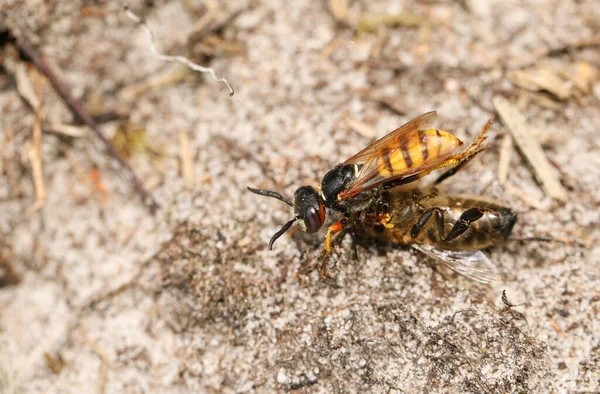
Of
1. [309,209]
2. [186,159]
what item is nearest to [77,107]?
[186,159]

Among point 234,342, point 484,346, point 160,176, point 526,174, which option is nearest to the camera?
point 484,346

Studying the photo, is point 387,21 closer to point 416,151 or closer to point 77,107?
point 416,151

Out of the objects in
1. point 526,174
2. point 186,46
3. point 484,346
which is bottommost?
point 484,346

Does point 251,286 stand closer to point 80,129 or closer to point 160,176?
point 160,176

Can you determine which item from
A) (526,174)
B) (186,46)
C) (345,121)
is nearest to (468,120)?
(526,174)

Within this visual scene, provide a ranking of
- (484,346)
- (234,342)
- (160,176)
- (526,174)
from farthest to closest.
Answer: (160,176) → (526,174) → (234,342) → (484,346)

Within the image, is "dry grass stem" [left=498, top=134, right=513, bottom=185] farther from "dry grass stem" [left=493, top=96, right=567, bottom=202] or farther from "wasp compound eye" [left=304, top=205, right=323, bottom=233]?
"wasp compound eye" [left=304, top=205, right=323, bottom=233]

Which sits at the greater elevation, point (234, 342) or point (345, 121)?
point (345, 121)
